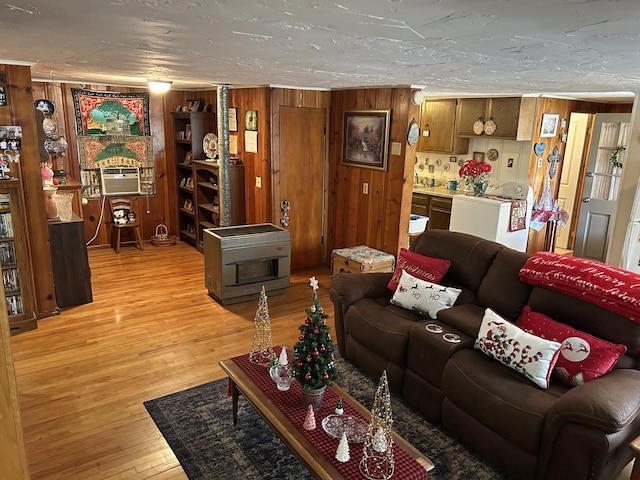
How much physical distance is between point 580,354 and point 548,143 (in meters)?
4.00

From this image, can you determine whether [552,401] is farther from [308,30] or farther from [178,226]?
[178,226]

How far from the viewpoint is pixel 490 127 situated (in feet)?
18.5

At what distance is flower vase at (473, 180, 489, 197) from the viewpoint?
5867mm

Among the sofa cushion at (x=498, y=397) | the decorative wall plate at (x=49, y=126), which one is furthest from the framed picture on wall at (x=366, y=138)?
the decorative wall plate at (x=49, y=126)

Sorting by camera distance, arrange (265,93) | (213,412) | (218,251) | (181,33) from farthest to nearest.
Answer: (265,93) < (218,251) < (213,412) < (181,33)

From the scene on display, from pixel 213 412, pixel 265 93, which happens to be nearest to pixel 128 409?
pixel 213 412

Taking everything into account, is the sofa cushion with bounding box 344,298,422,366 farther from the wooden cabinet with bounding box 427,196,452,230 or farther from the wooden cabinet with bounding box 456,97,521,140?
the wooden cabinet with bounding box 456,97,521,140

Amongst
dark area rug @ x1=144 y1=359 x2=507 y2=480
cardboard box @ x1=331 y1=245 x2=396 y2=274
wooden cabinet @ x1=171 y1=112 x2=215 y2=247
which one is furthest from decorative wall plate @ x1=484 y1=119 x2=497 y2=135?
dark area rug @ x1=144 y1=359 x2=507 y2=480

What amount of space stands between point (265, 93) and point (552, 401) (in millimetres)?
4102

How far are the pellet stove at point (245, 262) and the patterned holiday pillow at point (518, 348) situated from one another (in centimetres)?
251

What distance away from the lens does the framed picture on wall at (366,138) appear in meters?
4.91

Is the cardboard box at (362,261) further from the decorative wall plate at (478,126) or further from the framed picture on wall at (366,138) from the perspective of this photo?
the decorative wall plate at (478,126)

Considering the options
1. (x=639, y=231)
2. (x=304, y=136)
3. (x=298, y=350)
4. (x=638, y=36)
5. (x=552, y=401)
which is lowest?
(x=552, y=401)

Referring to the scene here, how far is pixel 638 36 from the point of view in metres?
1.54
